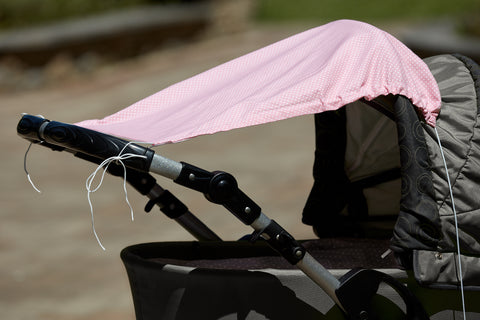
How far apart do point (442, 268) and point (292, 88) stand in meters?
0.65

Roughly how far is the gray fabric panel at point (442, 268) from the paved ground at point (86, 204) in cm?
205

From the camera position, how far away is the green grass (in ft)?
45.5

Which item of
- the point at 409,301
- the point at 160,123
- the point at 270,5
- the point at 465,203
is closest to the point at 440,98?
the point at 465,203

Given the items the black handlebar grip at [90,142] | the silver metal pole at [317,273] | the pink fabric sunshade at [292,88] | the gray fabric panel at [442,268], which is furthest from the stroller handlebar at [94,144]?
the gray fabric panel at [442,268]

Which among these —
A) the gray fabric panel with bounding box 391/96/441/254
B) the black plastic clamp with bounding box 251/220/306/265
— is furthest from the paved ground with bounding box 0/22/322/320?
the gray fabric panel with bounding box 391/96/441/254

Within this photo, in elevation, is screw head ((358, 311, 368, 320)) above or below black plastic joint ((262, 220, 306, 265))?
below

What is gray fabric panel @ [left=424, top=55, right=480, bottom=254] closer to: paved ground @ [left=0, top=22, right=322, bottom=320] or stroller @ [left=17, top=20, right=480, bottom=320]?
stroller @ [left=17, top=20, right=480, bottom=320]

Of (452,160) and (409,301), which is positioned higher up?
(452,160)

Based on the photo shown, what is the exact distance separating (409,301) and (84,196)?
417 cm

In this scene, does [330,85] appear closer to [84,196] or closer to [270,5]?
[84,196]

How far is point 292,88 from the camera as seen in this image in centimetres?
217

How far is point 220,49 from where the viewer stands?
11297 mm

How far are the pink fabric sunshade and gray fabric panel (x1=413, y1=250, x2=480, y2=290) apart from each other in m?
0.38

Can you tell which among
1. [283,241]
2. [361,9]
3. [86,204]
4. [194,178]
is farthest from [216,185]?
[361,9]
